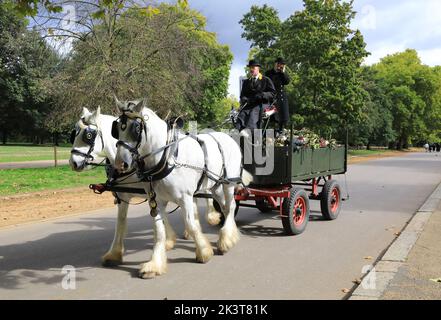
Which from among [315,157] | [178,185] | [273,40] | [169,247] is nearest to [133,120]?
[178,185]

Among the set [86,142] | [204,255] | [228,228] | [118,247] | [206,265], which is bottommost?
[206,265]

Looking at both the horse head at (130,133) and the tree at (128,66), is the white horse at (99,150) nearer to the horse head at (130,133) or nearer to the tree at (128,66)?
the horse head at (130,133)

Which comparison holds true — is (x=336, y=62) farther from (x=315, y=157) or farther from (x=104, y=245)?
(x=104, y=245)

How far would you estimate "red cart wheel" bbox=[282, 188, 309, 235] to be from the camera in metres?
7.36

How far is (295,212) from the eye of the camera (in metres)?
7.82

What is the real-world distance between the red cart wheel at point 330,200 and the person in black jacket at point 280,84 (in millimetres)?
1620

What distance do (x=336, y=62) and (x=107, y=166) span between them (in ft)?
89.5

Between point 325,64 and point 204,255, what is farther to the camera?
point 325,64

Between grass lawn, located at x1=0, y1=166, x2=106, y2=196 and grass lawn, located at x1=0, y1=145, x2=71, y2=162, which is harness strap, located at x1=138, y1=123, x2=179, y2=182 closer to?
grass lawn, located at x1=0, y1=166, x2=106, y2=196

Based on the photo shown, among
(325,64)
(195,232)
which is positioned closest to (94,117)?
(195,232)

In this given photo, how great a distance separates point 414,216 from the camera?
944 centimetres

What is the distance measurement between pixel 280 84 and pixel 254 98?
983 millimetres

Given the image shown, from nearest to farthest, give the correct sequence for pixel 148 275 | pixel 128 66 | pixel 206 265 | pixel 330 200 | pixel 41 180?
pixel 148 275, pixel 206 265, pixel 330 200, pixel 41 180, pixel 128 66

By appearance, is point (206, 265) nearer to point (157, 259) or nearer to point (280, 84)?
point (157, 259)
